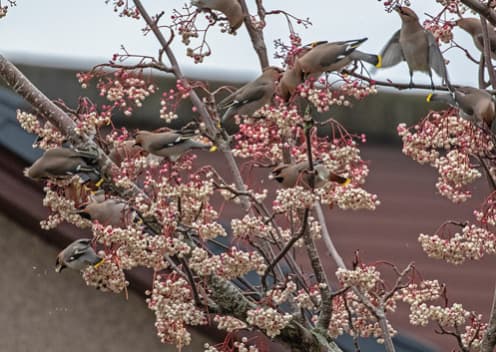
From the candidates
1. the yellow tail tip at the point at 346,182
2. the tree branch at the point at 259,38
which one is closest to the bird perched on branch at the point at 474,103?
the yellow tail tip at the point at 346,182

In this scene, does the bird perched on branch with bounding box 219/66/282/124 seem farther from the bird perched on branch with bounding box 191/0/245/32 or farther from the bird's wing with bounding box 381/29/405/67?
the bird's wing with bounding box 381/29/405/67

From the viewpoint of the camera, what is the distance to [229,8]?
12.6 feet

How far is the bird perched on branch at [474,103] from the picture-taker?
11.3ft

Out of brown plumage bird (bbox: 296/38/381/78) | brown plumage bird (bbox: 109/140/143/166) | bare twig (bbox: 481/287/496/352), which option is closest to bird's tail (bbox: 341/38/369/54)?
brown plumage bird (bbox: 296/38/381/78)

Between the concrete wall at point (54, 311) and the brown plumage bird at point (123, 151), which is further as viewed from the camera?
the concrete wall at point (54, 311)

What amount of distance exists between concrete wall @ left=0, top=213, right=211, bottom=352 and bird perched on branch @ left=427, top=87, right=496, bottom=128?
1.77 m

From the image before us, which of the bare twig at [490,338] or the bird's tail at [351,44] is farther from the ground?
the bird's tail at [351,44]

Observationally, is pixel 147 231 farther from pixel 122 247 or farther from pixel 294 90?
pixel 294 90

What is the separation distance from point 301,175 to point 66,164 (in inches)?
26.4

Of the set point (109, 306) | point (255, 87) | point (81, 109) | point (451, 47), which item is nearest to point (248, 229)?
point (255, 87)

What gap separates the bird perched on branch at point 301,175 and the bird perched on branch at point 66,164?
0.53 m

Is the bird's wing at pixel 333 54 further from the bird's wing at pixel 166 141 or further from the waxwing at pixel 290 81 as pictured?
the bird's wing at pixel 166 141

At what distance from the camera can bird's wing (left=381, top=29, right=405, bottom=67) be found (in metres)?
4.16

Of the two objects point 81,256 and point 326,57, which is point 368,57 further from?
point 81,256
